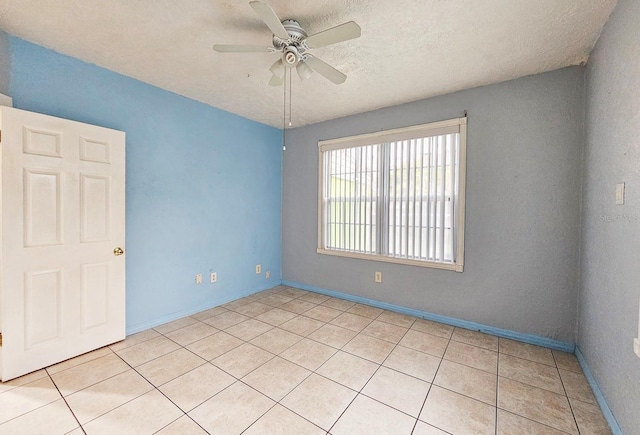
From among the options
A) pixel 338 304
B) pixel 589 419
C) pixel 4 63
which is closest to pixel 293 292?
pixel 338 304

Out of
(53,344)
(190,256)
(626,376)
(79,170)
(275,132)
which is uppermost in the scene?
(275,132)

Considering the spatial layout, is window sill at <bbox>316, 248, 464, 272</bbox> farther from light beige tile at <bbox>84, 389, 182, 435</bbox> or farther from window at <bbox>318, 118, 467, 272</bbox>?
light beige tile at <bbox>84, 389, 182, 435</bbox>

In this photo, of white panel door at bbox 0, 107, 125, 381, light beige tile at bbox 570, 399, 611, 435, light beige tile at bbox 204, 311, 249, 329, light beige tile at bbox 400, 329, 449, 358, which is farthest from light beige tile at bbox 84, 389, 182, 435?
light beige tile at bbox 570, 399, 611, 435

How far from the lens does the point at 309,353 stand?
2.33 m

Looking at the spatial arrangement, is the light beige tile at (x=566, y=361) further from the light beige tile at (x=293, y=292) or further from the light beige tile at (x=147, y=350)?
the light beige tile at (x=147, y=350)

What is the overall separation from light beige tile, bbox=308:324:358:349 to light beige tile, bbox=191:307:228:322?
1277mm

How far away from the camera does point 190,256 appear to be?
315 centimetres

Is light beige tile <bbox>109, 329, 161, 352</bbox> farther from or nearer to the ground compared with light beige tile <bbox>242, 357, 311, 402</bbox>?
farther from the ground

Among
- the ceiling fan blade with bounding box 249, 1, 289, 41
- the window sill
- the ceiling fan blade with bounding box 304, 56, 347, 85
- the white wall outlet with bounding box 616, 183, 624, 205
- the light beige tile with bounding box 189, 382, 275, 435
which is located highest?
the ceiling fan blade with bounding box 249, 1, 289, 41

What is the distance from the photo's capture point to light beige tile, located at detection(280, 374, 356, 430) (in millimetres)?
1612

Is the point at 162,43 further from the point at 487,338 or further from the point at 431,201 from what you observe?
the point at 487,338

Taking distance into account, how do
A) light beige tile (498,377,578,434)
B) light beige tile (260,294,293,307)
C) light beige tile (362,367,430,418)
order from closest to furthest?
light beige tile (498,377,578,434) < light beige tile (362,367,430,418) < light beige tile (260,294,293,307)

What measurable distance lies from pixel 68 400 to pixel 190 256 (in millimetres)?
1615

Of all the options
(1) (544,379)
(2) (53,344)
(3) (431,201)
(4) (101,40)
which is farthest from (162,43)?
(1) (544,379)
